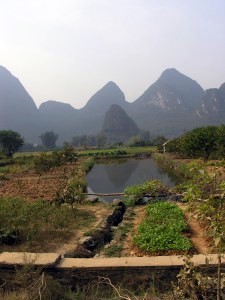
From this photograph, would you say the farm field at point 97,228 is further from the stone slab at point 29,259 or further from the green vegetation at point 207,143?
the green vegetation at point 207,143

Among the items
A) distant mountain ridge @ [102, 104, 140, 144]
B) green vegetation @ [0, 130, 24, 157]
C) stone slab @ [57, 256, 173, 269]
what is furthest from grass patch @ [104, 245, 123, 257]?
distant mountain ridge @ [102, 104, 140, 144]

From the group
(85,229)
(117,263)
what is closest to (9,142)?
(85,229)

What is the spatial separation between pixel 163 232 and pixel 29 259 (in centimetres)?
372

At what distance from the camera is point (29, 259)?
5398 mm

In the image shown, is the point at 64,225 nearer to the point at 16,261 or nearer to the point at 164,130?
the point at 16,261

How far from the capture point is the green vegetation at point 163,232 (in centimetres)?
741

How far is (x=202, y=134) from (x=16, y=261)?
2130 centimetres

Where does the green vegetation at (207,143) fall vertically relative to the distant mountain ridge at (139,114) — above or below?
below

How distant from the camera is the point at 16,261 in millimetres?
5566

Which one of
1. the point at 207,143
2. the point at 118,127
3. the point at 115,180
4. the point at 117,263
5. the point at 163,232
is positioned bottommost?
the point at 115,180

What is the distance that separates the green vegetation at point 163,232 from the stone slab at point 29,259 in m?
2.52

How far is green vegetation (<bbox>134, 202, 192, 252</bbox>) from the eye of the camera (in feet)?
24.3

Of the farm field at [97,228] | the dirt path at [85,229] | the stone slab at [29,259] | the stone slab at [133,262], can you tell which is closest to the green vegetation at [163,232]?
the farm field at [97,228]

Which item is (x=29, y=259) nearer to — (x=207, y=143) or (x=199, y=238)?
(x=199, y=238)
